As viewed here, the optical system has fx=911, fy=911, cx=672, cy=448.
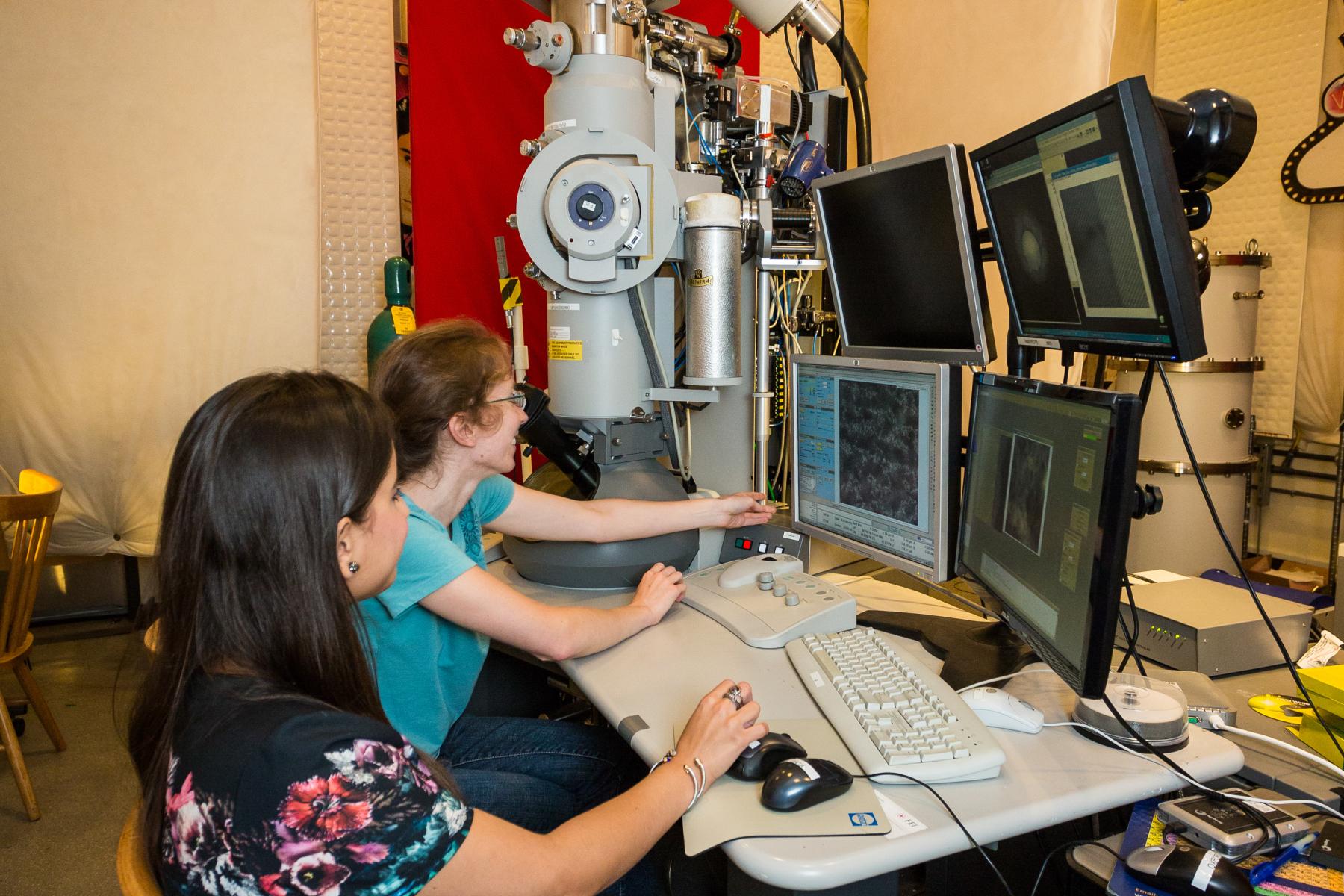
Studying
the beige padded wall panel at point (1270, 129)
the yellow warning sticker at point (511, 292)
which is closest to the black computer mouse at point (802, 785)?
the yellow warning sticker at point (511, 292)

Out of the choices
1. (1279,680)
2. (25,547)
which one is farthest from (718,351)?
(25,547)

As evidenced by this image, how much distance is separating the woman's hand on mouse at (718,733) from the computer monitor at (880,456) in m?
0.45

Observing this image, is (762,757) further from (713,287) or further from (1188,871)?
(713,287)

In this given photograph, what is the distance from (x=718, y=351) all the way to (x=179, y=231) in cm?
210

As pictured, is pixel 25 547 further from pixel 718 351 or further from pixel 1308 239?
pixel 1308 239

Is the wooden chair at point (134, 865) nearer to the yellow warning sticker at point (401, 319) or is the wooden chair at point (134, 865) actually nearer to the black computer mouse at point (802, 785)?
the black computer mouse at point (802, 785)

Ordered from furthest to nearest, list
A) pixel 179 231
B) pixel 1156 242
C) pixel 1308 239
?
1. pixel 1308 239
2. pixel 179 231
3. pixel 1156 242

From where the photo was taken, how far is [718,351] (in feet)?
5.75

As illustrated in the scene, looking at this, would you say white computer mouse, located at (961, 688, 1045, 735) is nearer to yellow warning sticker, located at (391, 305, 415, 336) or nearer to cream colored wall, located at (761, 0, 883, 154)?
yellow warning sticker, located at (391, 305, 415, 336)

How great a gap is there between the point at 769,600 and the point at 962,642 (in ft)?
1.00

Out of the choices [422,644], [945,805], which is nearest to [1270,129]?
[945,805]

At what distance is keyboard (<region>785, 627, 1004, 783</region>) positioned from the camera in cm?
95

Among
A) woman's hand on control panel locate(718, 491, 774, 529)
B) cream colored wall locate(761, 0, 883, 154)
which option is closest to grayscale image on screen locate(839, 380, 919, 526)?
woman's hand on control panel locate(718, 491, 774, 529)

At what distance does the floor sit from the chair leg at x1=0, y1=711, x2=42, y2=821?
3cm
